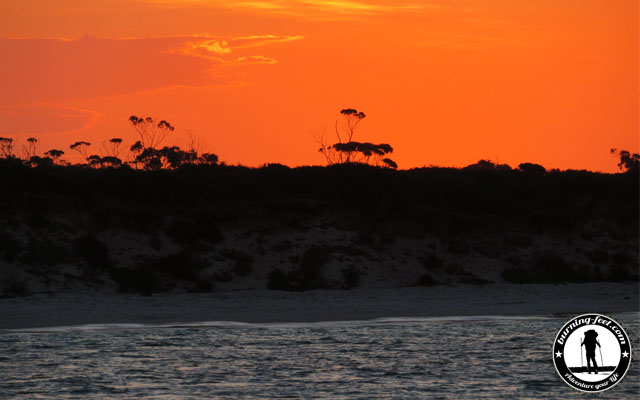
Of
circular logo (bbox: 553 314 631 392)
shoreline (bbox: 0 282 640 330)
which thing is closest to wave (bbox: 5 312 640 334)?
shoreline (bbox: 0 282 640 330)

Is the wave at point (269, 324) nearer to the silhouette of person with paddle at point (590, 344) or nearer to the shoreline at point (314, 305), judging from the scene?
the shoreline at point (314, 305)

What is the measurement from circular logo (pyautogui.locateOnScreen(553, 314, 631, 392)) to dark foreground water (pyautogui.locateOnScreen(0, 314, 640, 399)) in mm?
631

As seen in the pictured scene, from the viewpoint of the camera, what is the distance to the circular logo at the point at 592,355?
1588 centimetres

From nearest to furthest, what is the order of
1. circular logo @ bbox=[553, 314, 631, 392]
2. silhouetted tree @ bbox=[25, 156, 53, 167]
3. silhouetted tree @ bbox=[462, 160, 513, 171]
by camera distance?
circular logo @ bbox=[553, 314, 631, 392]
silhouetted tree @ bbox=[25, 156, 53, 167]
silhouetted tree @ bbox=[462, 160, 513, 171]

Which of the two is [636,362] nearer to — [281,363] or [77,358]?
[281,363]

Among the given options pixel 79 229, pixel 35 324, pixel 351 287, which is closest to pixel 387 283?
pixel 351 287

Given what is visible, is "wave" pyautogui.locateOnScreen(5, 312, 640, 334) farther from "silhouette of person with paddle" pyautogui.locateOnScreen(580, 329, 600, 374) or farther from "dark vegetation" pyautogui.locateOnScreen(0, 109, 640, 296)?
"silhouette of person with paddle" pyautogui.locateOnScreen(580, 329, 600, 374)

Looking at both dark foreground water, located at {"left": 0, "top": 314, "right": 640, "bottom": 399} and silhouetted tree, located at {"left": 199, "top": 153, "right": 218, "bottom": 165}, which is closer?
dark foreground water, located at {"left": 0, "top": 314, "right": 640, "bottom": 399}

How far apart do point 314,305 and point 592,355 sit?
50.3 ft

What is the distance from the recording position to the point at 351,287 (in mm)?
34688

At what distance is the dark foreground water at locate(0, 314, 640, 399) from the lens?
17.7m

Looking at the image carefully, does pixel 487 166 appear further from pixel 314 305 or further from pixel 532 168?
pixel 314 305

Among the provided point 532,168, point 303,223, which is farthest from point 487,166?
point 303,223

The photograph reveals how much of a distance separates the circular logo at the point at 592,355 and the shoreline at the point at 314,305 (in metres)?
11.7
